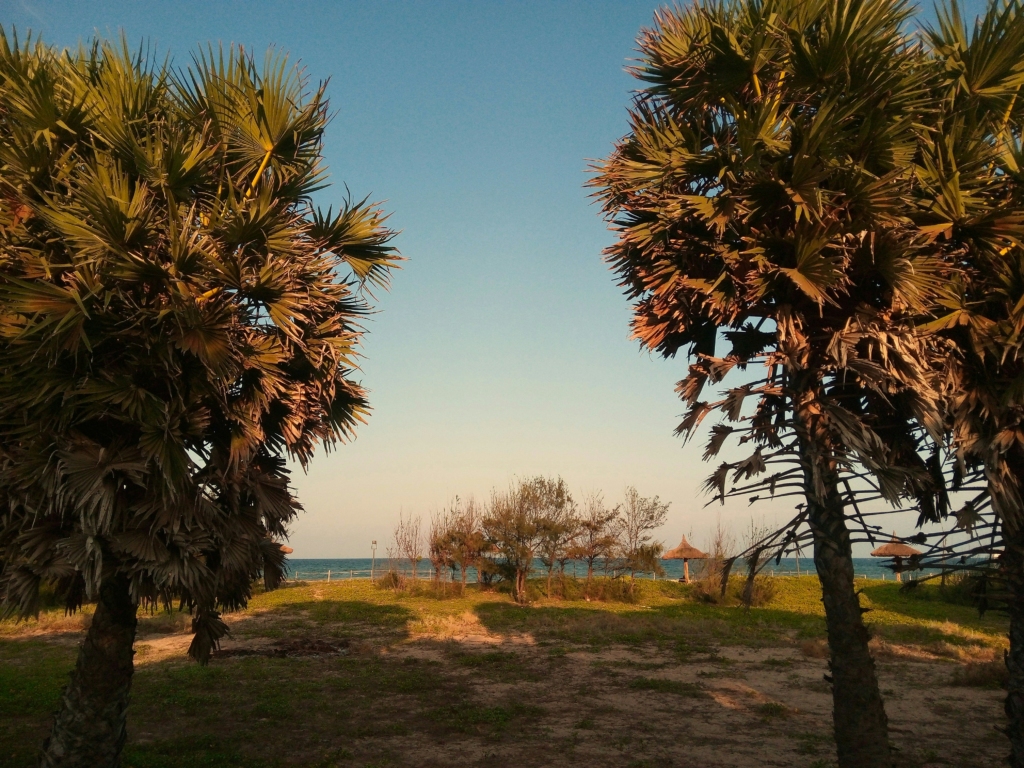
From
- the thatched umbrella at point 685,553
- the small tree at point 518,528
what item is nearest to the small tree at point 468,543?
the small tree at point 518,528

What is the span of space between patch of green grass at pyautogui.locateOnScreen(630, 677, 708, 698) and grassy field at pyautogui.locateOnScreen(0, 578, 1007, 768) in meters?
0.05

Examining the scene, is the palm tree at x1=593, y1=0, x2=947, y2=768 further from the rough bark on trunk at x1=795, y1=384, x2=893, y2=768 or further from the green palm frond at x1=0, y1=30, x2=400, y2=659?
the green palm frond at x1=0, y1=30, x2=400, y2=659

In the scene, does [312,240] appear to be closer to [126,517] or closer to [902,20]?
[126,517]

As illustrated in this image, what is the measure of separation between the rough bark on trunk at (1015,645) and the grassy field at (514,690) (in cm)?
220

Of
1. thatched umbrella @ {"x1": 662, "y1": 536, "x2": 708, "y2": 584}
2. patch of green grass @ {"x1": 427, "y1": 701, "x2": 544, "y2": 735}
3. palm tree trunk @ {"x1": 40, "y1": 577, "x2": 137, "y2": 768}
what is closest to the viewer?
palm tree trunk @ {"x1": 40, "y1": 577, "x2": 137, "y2": 768}

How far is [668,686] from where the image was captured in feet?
39.4

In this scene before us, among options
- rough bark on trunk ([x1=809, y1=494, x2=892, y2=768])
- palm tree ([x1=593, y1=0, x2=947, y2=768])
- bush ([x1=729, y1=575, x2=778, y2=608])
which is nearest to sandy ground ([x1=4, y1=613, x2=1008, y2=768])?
rough bark on trunk ([x1=809, y1=494, x2=892, y2=768])

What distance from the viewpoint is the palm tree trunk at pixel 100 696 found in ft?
19.8

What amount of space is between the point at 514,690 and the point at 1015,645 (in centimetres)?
796

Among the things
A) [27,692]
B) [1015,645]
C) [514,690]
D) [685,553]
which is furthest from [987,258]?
[685,553]

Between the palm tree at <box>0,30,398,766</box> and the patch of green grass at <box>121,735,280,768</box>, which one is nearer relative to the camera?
the palm tree at <box>0,30,398,766</box>

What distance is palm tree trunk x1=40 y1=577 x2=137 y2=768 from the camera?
19.8 feet

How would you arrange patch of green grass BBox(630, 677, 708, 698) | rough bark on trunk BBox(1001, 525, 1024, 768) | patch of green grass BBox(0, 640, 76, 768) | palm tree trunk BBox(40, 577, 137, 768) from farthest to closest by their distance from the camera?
1. patch of green grass BBox(630, 677, 708, 698)
2. patch of green grass BBox(0, 640, 76, 768)
3. palm tree trunk BBox(40, 577, 137, 768)
4. rough bark on trunk BBox(1001, 525, 1024, 768)

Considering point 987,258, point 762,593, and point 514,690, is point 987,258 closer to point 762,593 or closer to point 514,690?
point 514,690
